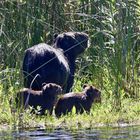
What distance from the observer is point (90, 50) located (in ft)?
41.7

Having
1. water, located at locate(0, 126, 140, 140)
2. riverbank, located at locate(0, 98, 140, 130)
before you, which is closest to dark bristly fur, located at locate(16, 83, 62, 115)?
riverbank, located at locate(0, 98, 140, 130)

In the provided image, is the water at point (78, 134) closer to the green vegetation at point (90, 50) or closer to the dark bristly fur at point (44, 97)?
the green vegetation at point (90, 50)

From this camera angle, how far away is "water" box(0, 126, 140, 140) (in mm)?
8695

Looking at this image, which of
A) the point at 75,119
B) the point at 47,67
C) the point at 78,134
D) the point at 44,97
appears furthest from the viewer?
the point at 47,67

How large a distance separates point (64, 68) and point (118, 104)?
4.50 ft

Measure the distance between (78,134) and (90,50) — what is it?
392cm

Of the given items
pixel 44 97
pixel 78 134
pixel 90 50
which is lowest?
pixel 78 134

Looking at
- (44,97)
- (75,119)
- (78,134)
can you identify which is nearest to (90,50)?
(44,97)

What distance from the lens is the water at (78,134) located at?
8.70 meters

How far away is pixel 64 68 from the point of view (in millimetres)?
11602

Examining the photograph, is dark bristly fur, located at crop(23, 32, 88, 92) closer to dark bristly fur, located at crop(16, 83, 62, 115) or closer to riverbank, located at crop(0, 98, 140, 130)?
dark bristly fur, located at crop(16, 83, 62, 115)

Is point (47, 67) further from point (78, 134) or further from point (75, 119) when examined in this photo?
point (78, 134)

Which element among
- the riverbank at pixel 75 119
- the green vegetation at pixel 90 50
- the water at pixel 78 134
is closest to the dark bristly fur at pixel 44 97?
the green vegetation at pixel 90 50

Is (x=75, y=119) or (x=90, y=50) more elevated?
(x=90, y=50)
